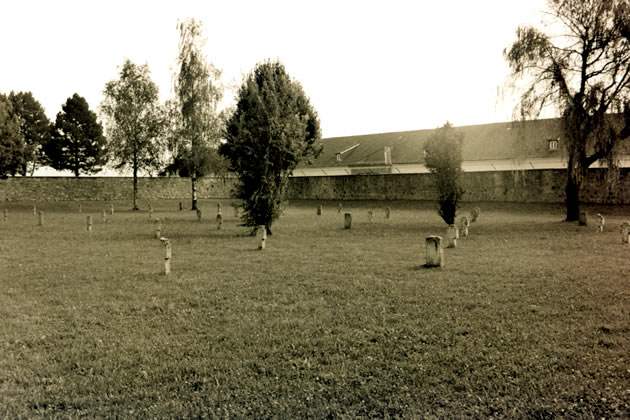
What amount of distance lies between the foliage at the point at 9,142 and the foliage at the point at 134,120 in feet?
33.6

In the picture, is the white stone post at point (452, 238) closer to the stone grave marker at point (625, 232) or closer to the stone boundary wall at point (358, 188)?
the stone grave marker at point (625, 232)

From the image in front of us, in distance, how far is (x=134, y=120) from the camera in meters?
31.1

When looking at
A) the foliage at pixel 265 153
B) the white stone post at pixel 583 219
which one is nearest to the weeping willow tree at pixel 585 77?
the white stone post at pixel 583 219

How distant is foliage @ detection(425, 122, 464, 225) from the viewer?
1836 cm

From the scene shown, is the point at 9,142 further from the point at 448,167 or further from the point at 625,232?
the point at 625,232

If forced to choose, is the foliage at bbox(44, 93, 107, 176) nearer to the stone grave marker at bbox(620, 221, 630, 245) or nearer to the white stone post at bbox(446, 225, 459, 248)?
the white stone post at bbox(446, 225, 459, 248)

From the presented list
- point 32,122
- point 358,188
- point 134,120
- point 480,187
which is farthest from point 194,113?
point 32,122

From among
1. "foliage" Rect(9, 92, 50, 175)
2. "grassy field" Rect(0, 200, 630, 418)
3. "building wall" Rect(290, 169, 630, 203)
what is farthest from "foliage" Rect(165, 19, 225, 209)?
"foliage" Rect(9, 92, 50, 175)

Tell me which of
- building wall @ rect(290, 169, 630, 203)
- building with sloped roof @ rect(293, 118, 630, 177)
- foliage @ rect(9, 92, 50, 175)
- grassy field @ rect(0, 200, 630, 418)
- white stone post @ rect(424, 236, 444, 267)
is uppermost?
foliage @ rect(9, 92, 50, 175)

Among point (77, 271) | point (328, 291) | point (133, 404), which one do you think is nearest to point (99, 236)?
point (77, 271)

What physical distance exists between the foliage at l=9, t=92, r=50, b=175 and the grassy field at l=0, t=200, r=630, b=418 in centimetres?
4797

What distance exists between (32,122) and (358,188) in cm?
3995

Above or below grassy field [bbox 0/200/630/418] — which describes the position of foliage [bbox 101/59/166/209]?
above

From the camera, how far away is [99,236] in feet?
53.9
